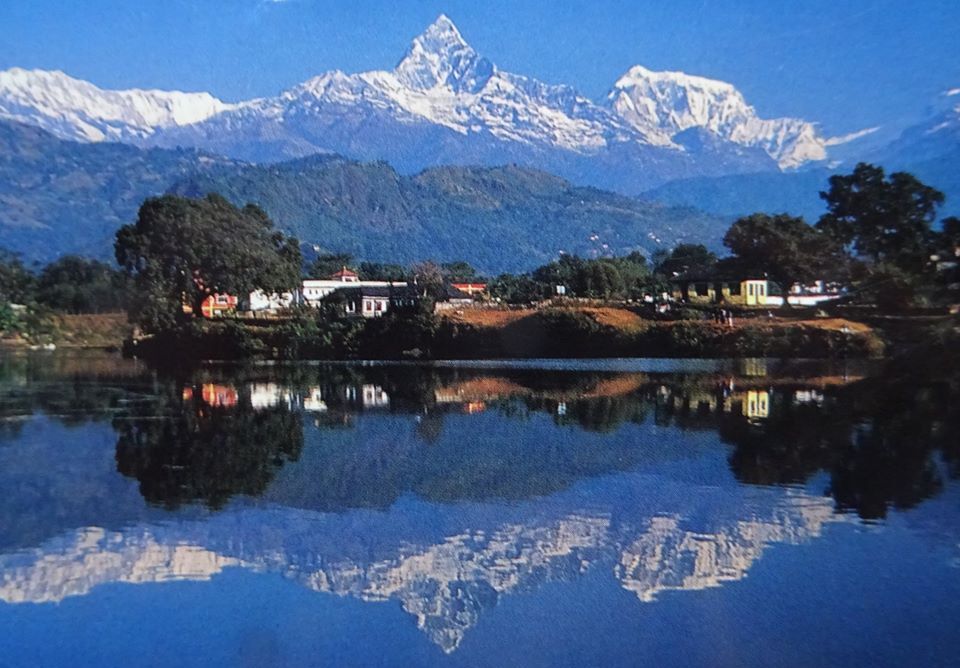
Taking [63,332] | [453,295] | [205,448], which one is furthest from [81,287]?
[205,448]

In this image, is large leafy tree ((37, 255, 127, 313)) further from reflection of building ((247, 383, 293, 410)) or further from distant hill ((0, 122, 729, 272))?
distant hill ((0, 122, 729, 272))

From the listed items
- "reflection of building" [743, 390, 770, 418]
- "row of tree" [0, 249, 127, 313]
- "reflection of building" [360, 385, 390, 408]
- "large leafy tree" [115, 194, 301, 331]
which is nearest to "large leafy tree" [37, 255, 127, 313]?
"row of tree" [0, 249, 127, 313]

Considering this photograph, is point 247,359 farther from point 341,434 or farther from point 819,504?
point 819,504

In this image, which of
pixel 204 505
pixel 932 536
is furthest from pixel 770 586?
pixel 204 505

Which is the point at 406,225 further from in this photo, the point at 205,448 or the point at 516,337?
the point at 205,448

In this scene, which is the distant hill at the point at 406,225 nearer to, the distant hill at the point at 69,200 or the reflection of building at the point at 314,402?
the distant hill at the point at 69,200

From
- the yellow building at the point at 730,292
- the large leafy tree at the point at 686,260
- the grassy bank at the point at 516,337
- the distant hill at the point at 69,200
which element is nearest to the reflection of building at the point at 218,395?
the grassy bank at the point at 516,337
